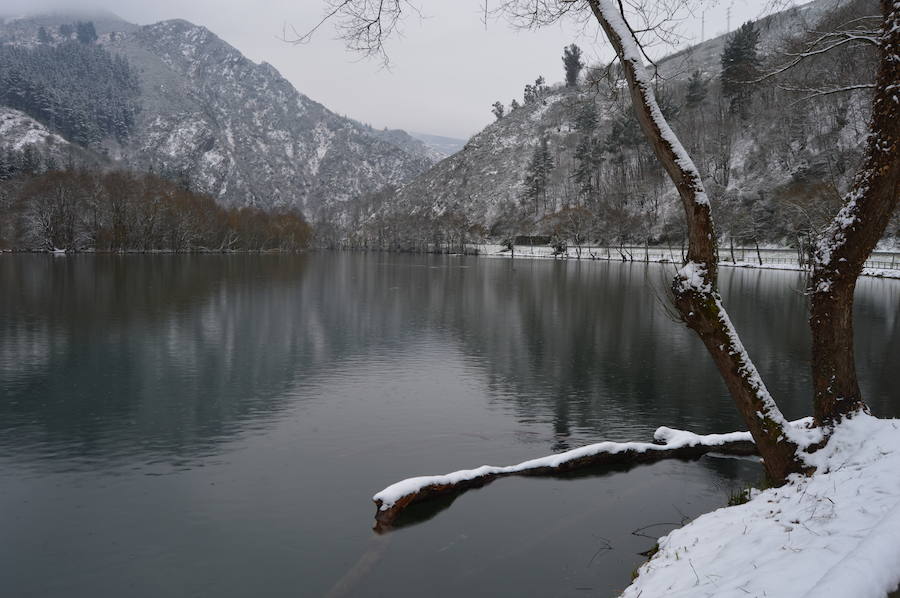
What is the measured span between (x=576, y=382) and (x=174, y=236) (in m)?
129

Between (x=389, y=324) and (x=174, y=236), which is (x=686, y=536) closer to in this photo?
(x=389, y=324)

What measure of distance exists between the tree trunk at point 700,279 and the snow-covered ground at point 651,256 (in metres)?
34.5

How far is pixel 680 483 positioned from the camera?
1199 cm

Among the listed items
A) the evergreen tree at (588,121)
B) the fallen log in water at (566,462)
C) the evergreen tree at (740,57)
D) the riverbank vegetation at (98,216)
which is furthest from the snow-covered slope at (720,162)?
the fallen log in water at (566,462)

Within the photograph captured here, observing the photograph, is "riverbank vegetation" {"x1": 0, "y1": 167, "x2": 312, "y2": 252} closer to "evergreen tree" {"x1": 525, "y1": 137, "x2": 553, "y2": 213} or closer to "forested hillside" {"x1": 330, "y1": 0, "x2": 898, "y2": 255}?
"forested hillside" {"x1": 330, "y1": 0, "x2": 898, "y2": 255}

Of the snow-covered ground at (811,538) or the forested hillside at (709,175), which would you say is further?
the forested hillside at (709,175)

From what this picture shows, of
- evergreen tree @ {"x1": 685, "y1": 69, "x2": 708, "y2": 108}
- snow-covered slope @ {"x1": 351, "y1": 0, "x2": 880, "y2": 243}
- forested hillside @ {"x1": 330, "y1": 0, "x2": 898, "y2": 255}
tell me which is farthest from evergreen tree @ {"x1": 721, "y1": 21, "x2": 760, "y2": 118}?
evergreen tree @ {"x1": 685, "y1": 69, "x2": 708, "y2": 108}

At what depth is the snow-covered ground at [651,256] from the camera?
71.3 metres

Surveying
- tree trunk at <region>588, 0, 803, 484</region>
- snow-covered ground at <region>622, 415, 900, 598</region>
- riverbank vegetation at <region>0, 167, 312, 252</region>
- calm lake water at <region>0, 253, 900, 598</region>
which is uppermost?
riverbank vegetation at <region>0, 167, 312, 252</region>

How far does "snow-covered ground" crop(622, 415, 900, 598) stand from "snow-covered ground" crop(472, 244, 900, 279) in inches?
1370

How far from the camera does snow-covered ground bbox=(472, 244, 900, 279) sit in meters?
71.3

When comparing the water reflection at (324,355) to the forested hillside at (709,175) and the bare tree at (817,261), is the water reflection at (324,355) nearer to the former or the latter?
the bare tree at (817,261)

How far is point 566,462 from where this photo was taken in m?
12.2

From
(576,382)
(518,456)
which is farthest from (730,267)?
(518,456)
